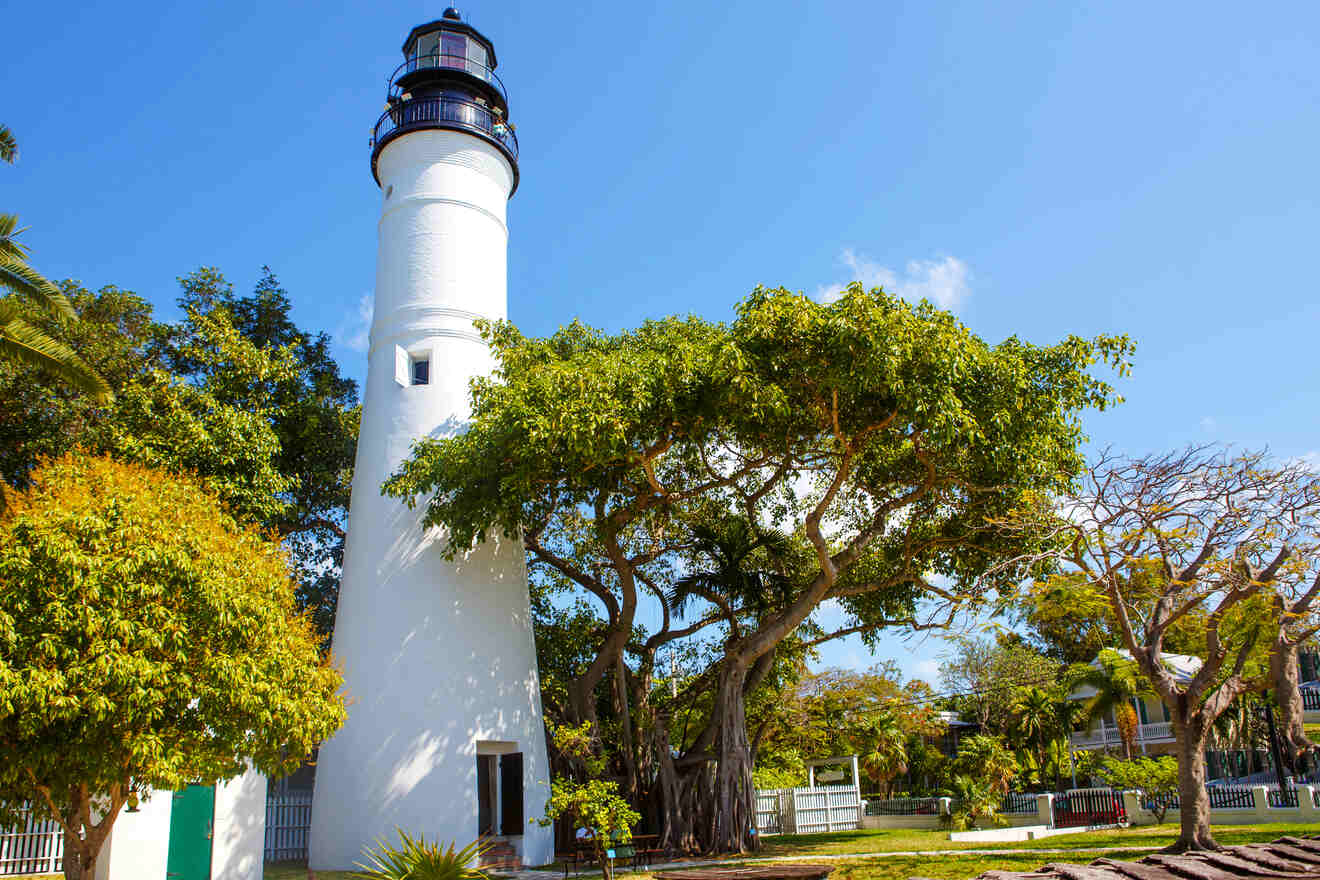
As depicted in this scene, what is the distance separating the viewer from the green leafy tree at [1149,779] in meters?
21.3

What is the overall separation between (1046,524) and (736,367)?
5249 millimetres

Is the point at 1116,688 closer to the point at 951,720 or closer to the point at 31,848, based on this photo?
the point at 951,720

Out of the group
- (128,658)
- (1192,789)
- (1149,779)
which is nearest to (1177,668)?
(1149,779)

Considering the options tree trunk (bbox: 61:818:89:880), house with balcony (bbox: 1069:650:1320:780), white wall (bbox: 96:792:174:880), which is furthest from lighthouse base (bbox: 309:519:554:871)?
house with balcony (bbox: 1069:650:1320:780)

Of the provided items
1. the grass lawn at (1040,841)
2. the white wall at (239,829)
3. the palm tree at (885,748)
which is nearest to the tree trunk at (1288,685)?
the grass lawn at (1040,841)

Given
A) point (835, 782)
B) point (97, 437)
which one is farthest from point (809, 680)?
point (97, 437)

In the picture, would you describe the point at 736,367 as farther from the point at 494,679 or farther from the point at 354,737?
the point at 354,737

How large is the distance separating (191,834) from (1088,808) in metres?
18.8

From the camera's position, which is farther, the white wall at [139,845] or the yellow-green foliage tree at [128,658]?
the white wall at [139,845]

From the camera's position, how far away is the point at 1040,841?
1741 cm

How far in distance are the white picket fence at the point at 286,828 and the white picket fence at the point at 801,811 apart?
11101 millimetres

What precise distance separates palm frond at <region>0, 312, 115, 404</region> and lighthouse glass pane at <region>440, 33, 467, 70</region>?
1054 centimetres

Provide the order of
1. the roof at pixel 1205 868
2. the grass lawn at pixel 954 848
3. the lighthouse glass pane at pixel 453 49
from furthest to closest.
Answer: the lighthouse glass pane at pixel 453 49 → the grass lawn at pixel 954 848 → the roof at pixel 1205 868

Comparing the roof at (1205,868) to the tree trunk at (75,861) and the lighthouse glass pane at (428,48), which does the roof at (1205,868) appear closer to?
the tree trunk at (75,861)
